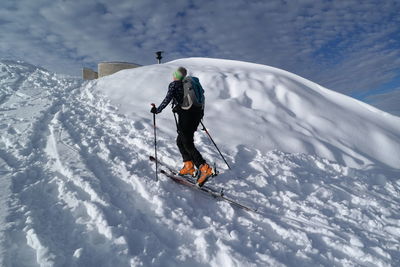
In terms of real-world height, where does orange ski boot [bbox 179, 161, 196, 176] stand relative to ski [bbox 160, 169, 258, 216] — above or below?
above

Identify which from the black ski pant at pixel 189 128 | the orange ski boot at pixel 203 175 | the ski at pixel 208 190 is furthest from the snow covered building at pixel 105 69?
the orange ski boot at pixel 203 175

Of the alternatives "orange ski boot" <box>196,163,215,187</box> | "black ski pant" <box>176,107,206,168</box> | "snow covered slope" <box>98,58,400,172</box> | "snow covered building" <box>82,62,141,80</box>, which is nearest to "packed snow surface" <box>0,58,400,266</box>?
"snow covered slope" <box>98,58,400,172</box>

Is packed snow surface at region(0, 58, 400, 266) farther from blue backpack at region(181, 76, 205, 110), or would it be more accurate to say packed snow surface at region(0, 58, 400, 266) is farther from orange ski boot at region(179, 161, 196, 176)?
blue backpack at region(181, 76, 205, 110)

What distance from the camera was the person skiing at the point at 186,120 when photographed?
4.17m

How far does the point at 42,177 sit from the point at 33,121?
3.43 metres

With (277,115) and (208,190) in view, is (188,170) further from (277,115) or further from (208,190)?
(277,115)

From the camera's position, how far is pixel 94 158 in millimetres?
4828

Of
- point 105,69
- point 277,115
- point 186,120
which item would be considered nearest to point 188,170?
point 186,120

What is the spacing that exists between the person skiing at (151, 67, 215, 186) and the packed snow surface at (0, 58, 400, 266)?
1.35 ft

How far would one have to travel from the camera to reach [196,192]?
416 centimetres

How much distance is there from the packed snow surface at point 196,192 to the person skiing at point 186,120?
0.41 m

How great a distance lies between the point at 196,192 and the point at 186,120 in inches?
50.8

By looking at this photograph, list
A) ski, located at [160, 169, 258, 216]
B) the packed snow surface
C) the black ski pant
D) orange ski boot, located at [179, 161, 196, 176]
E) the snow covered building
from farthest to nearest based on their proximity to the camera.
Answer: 1. the snow covered building
2. orange ski boot, located at [179, 161, 196, 176]
3. the black ski pant
4. ski, located at [160, 169, 258, 216]
5. the packed snow surface

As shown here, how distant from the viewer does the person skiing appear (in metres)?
4.17
